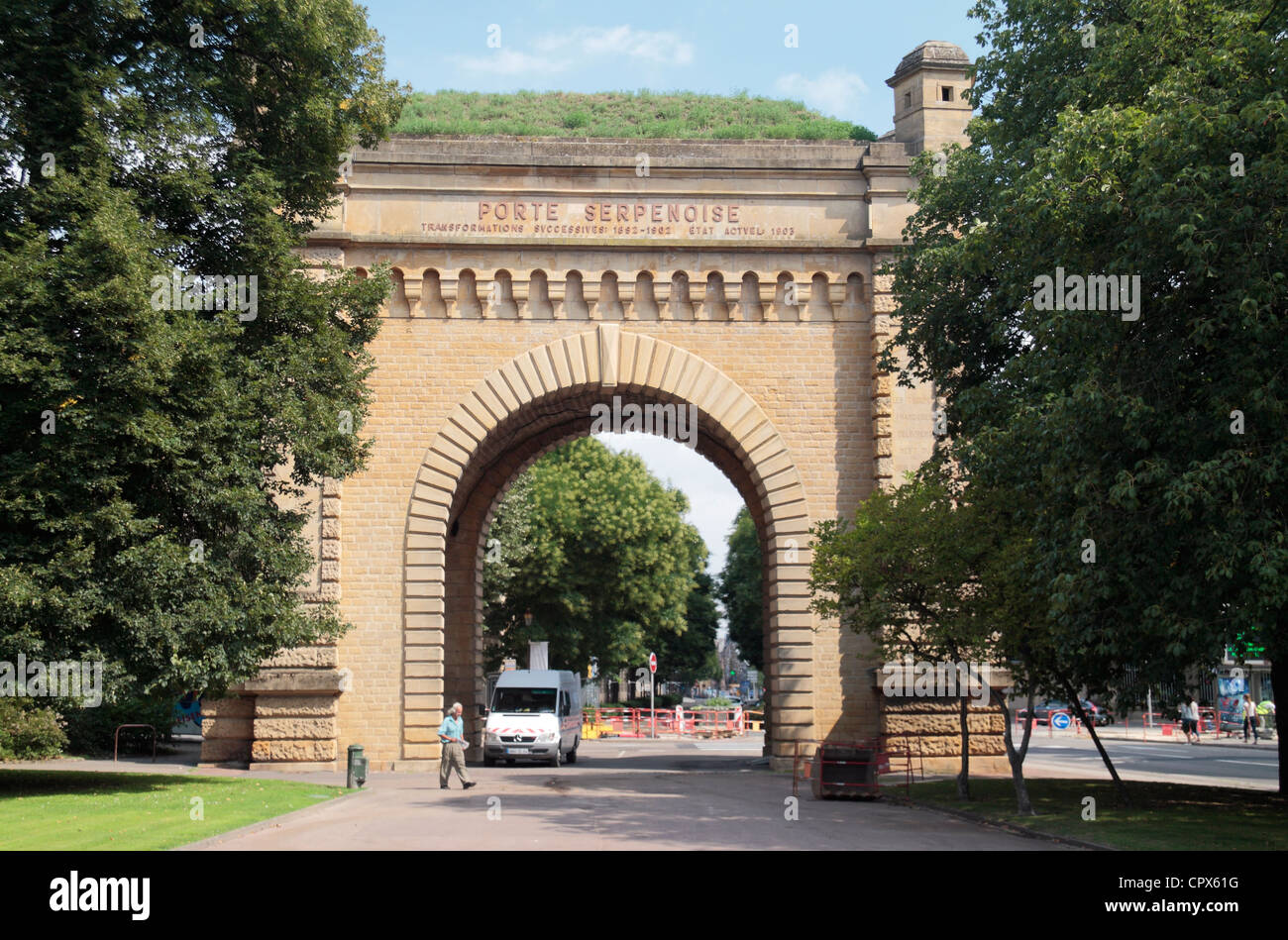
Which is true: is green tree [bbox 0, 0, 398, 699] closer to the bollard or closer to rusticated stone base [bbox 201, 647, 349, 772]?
the bollard

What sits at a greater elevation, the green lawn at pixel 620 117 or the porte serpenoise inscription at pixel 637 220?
the green lawn at pixel 620 117

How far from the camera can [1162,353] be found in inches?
543

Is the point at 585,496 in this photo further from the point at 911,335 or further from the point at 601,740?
the point at 911,335

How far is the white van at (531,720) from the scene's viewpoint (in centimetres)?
2938

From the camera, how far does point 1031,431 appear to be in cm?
1487

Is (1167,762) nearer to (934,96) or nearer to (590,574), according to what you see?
(934,96)

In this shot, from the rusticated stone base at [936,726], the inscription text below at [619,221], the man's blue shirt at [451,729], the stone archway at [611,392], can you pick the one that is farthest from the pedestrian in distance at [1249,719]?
the man's blue shirt at [451,729]

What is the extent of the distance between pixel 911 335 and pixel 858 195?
5096mm

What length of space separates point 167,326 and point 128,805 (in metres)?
6.40

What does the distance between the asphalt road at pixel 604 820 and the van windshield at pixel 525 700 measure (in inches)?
225

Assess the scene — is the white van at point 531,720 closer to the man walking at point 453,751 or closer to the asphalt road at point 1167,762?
the man walking at point 453,751

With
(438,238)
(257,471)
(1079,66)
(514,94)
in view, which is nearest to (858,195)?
(1079,66)

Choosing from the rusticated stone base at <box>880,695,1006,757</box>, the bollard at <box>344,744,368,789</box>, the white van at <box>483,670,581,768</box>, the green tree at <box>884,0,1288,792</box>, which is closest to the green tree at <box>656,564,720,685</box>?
the white van at <box>483,670,581,768</box>

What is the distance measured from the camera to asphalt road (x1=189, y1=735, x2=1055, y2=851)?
1345 centimetres
